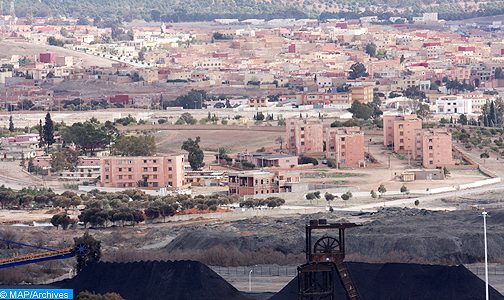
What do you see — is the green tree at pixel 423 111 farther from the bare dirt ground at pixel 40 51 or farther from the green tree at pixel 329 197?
the bare dirt ground at pixel 40 51

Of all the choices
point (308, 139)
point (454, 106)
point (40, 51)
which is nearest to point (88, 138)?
point (308, 139)

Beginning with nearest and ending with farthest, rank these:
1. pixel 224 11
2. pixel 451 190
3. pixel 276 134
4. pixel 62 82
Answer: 1. pixel 451 190
2. pixel 276 134
3. pixel 62 82
4. pixel 224 11

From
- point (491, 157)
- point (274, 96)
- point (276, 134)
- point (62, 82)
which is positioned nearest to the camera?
point (491, 157)

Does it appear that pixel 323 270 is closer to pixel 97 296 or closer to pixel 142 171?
pixel 97 296

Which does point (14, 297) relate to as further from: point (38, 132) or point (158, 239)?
point (38, 132)

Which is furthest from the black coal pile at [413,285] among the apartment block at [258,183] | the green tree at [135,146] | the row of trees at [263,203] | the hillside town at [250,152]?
the green tree at [135,146]

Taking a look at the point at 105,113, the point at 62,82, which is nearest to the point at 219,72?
the point at 62,82

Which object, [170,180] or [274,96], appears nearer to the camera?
[170,180]
